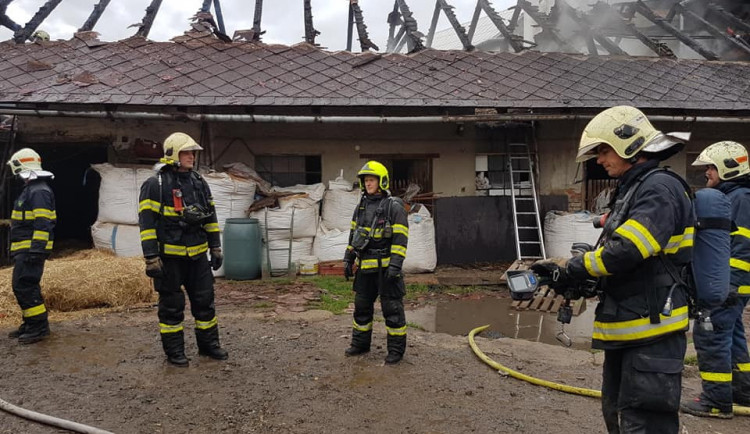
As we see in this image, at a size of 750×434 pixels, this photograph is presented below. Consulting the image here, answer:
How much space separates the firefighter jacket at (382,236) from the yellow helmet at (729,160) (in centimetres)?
244

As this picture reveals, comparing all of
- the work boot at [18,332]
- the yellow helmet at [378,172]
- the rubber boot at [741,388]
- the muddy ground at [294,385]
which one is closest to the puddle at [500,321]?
the muddy ground at [294,385]

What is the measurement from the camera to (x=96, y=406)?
3486mm

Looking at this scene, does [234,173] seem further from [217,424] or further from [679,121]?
[679,121]

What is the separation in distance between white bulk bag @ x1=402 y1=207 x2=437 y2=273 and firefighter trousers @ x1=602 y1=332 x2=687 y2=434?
587 cm

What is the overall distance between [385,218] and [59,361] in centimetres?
323

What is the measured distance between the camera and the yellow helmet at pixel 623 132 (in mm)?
2277

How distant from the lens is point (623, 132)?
2293mm

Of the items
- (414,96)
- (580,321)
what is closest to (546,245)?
(580,321)

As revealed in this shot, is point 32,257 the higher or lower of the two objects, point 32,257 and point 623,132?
the lower

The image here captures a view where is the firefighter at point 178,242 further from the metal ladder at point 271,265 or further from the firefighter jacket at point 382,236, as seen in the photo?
the metal ladder at point 271,265

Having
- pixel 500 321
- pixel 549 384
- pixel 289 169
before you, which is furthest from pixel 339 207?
pixel 549 384

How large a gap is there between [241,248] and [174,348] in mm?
3546

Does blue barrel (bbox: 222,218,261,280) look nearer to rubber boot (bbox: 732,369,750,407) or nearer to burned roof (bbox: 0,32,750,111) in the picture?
burned roof (bbox: 0,32,750,111)

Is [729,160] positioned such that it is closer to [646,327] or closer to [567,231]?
[646,327]
